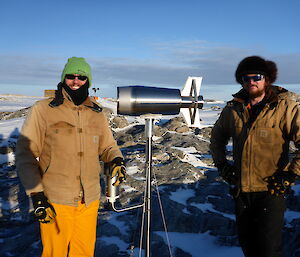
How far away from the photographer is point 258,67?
3.12 metres

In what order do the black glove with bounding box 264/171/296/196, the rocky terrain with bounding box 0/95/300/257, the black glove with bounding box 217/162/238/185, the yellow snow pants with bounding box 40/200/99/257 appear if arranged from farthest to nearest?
the rocky terrain with bounding box 0/95/300/257 → the black glove with bounding box 217/162/238/185 → the yellow snow pants with bounding box 40/200/99/257 → the black glove with bounding box 264/171/296/196

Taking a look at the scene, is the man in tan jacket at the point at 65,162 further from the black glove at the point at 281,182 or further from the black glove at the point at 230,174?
the black glove at the point at 281,182

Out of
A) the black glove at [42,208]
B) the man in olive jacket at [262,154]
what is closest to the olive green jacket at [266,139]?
the man in olive jacket at [262,154]

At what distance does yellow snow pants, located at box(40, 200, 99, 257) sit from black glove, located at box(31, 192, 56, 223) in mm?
157

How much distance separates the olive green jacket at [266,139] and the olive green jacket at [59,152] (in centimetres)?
163

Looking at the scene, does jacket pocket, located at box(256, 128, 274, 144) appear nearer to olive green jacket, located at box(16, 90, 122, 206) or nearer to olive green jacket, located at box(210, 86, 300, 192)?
olive green jacket, located at box(210, 86, 300, 192)

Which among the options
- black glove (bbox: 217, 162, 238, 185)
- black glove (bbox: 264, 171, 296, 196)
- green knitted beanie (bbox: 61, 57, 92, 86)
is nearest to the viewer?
black glove (bbox: 264, 171, 296, 196)

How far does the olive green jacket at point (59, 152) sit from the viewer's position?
3.00m

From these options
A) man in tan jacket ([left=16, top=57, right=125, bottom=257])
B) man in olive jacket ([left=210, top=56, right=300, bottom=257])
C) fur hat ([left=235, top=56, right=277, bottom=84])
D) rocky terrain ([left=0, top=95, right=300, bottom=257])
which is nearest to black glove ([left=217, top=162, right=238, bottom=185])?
man in olive jacket ([left=210, top=56, right=300, bottom=257])

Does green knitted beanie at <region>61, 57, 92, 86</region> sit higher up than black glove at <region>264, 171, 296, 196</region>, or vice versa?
green knitted beanie at <region>61, 57, 92, 86</region>

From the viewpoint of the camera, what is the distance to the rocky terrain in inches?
231

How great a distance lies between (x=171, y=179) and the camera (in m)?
8.24

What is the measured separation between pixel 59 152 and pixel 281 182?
225cm

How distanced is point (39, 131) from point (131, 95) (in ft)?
3.80
